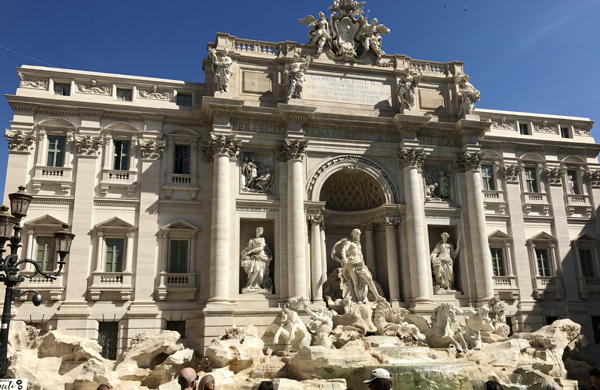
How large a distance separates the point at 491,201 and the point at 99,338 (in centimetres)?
1994

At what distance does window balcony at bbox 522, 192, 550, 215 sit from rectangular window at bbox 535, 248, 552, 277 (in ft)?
6.76

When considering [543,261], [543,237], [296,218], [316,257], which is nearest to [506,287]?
[543,261]

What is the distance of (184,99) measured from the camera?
80.5 ft

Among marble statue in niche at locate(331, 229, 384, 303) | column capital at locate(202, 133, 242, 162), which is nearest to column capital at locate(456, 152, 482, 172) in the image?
Result: marble statue in niche at locate(331, 229, 384, 303)

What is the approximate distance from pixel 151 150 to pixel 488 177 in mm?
17412

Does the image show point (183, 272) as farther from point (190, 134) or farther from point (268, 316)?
point (190, 134)

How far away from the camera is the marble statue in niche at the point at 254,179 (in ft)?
76.6

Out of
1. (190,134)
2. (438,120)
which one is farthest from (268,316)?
(438,120)

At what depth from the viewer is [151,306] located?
69.6 ft

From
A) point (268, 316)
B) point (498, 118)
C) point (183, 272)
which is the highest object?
point (498, 118)

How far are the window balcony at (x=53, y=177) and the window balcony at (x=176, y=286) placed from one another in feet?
18.4

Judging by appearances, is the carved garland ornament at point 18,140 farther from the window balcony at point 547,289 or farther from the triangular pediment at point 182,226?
the window balcony at point 547,289

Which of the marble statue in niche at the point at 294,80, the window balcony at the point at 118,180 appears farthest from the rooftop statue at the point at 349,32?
the window balcony at the point at 118,180

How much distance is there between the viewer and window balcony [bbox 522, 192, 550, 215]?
90.4ft
